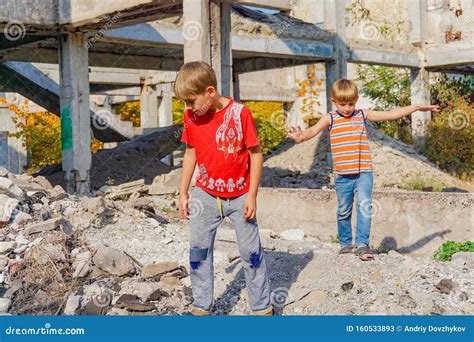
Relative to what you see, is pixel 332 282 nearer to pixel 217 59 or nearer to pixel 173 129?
pixel 217 59

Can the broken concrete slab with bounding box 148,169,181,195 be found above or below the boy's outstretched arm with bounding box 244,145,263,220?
below

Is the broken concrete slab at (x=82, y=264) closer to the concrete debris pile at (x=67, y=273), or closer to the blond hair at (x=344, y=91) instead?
the concrete debris pile at (x=67, y=273)

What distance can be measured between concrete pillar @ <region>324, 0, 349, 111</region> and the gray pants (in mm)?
12112

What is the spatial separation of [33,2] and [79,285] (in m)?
7.70

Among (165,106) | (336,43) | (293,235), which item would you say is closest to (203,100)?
(293,235)

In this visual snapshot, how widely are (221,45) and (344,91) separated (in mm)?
4690

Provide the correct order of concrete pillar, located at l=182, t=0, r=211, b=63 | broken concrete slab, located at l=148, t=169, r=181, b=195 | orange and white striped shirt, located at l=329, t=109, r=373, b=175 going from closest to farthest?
orange and white striped shirt, located at l=329, t=109, r=373, b=175
concrete pillar, located at l=182, t=0, r=211, b=63
broken concrete slab, located at l=148, t=169, r=181, b=195

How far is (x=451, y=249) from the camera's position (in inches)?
240

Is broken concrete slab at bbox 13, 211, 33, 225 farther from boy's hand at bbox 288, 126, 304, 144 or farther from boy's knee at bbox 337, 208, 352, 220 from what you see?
boy's knee at bbox 337, 208, 352, 220

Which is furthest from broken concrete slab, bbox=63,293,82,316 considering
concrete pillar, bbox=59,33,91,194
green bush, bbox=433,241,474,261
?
concrete pillar, bbox=59,33,91,194

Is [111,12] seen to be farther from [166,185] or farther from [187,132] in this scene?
[187,132]

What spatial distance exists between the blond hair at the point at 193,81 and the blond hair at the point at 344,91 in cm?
184

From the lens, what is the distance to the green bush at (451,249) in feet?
19.7

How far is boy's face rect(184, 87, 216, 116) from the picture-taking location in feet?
12.5
